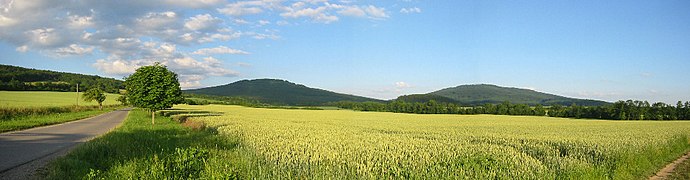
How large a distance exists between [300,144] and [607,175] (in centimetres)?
938

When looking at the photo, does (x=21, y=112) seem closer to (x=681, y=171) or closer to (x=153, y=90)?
(x=153, y=90)

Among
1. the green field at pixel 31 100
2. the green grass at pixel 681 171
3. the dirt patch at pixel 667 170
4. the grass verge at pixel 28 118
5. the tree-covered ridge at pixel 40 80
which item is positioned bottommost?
the dirt patch at pixel 667 170

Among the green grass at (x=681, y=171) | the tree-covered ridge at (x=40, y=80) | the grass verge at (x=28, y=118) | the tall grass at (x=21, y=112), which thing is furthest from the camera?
the tree-covered ridge at (x=40, y=80)

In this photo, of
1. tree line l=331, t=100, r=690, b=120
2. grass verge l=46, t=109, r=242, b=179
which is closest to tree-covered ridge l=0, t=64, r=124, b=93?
grass verge l=46, t=109, r=242, b=179

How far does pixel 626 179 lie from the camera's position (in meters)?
11.7

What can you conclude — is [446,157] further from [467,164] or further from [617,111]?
[617,111]

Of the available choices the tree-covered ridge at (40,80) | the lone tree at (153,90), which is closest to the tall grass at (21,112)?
the lone tree at (153,90)

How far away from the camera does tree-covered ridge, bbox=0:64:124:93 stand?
9293cm

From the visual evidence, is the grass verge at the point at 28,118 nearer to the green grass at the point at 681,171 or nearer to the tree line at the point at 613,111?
the green grass at the point at 681,171

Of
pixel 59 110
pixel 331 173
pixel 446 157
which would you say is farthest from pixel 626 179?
pixel 59 110

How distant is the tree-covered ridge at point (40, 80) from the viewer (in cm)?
9293

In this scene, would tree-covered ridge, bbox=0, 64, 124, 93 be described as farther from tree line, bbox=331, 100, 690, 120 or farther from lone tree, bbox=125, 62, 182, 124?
tree line, bbox=331, 100, 690, 120

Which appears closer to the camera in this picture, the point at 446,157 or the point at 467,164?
the point at 467,164

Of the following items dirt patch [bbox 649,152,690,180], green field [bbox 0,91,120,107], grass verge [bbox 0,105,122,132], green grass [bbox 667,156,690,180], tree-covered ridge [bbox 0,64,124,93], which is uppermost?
tree-covered ridge [bbox 0,64,124,93]
